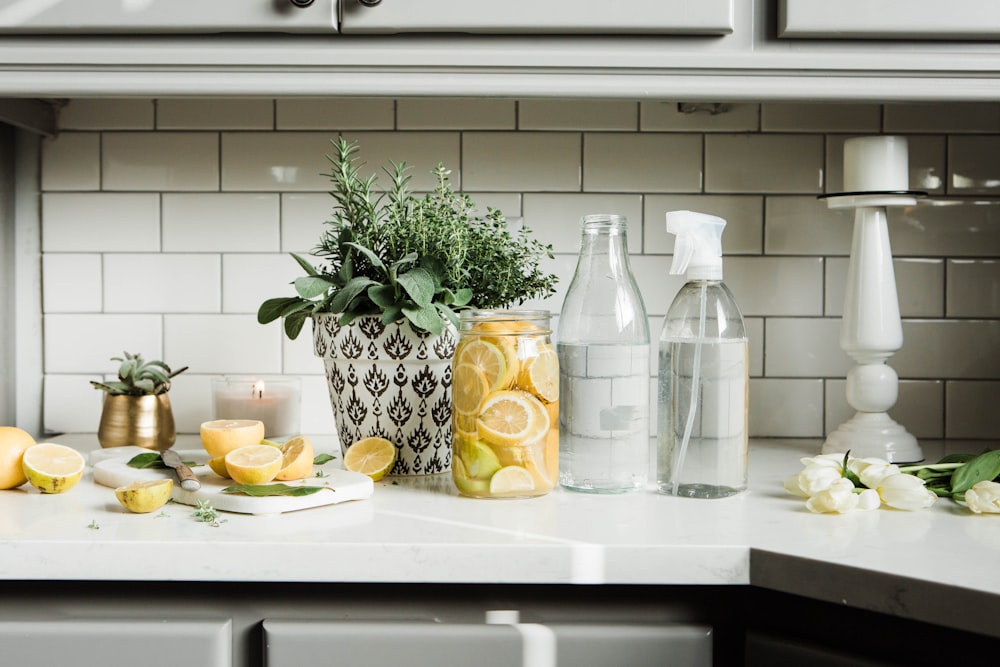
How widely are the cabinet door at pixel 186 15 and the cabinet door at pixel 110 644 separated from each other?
652mm

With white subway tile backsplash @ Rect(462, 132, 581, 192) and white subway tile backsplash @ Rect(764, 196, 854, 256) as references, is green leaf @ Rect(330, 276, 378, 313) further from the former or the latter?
white subway tile backsplash @ Rect(764, 196, 854, 256)

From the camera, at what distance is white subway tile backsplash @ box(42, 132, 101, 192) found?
4.50 ft

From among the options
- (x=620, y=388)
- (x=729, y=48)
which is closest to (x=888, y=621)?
(x=620, y=388)

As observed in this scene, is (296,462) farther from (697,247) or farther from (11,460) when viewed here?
(697,247)

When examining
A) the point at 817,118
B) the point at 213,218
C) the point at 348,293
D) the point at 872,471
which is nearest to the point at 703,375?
the point at 872,471

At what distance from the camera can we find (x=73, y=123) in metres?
1.37

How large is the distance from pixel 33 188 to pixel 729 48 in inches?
42.3

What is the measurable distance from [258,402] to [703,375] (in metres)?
0.64

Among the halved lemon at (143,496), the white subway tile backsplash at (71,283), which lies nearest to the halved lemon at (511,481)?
the halved lemon at (143,496)

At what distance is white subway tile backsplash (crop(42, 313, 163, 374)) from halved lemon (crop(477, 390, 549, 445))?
0.70 meters

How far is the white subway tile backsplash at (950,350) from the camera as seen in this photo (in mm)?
1372

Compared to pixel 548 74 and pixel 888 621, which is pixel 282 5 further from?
pixel 888 621

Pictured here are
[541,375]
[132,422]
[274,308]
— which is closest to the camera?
[541,375]

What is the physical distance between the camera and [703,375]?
3.14ft
